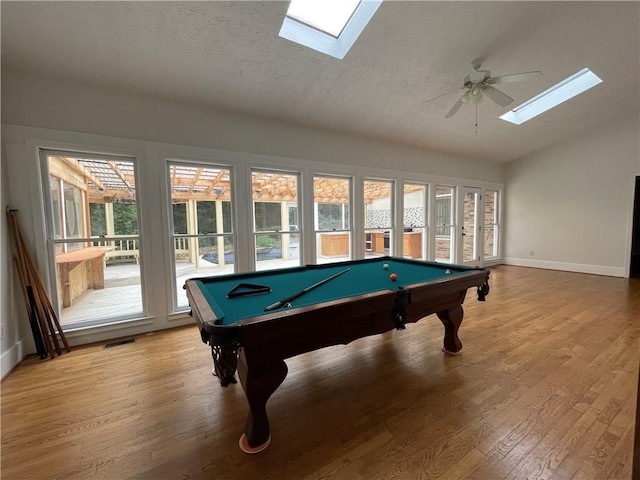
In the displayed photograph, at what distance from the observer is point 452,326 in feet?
7.88

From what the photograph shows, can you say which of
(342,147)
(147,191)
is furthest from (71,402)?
(342,147)

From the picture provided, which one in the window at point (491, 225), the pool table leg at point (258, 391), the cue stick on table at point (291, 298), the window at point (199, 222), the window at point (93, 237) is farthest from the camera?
the window at point (491, 225)

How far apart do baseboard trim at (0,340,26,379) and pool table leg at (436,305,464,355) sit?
3.72 metres

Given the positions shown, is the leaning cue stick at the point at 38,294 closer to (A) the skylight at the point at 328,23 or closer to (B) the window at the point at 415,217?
(A) the skylight at the point at 328,23

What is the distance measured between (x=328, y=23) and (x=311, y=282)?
8.58 ft

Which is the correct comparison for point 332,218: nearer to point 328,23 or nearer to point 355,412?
point 328,23

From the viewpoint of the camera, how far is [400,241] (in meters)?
5.11

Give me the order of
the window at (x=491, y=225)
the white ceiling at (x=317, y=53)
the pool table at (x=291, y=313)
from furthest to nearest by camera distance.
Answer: the window at (x=491, y=225) → the white ceiling at (x=317, y=53) → the pool table at (x=291, y=313)

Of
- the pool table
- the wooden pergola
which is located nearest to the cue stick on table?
the pool table

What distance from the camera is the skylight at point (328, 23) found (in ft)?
8.14

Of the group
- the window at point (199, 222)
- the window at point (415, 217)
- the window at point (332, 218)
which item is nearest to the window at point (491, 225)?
the window at point (415, 217)

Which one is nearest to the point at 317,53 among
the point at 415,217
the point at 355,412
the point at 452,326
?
the point at 452,326

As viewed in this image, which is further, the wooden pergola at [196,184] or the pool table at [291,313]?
the wooden pergola at [196,184]

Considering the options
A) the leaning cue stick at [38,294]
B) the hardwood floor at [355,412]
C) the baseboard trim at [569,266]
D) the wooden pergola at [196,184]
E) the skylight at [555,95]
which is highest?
the skylight at [555,95]
